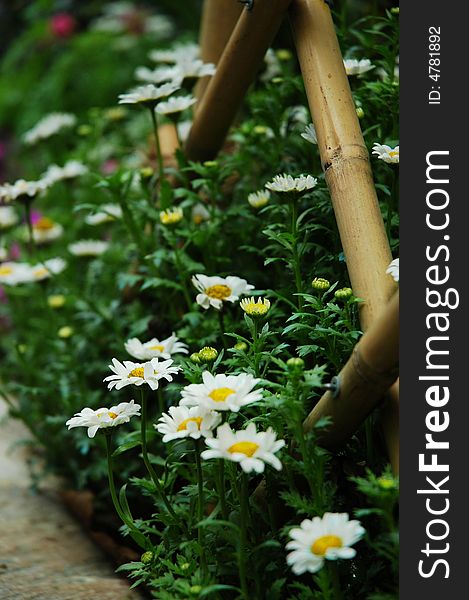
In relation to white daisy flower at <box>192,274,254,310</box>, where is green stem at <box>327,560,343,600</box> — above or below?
below

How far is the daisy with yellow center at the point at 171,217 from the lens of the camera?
159 centimetres

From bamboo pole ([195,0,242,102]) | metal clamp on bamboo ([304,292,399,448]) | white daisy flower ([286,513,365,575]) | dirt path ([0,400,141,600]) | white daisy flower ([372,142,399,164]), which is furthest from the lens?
bamboo pole ([195,0,242,102])

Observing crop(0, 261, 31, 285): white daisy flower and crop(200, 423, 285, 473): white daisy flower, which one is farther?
crop(0, 261, 31, 285): white daisy flower

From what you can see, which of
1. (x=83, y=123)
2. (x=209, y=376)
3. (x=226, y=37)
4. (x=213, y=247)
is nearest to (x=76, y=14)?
(x=83, y=123)

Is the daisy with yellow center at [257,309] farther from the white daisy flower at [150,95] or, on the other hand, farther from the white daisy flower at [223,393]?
the white daisy flower at [150,95]

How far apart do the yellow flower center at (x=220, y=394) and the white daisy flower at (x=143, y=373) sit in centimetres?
11

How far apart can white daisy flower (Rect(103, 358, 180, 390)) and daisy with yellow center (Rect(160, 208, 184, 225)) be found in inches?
17.0

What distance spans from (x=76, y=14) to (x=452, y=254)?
394 centimetres

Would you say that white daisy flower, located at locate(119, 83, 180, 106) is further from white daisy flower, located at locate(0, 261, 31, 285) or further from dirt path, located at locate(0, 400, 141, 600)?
dirt path, located at locate(0, 400, 141, 600)

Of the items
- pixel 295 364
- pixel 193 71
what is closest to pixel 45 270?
pixel 193 71

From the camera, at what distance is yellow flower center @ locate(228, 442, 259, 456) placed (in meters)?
1.02

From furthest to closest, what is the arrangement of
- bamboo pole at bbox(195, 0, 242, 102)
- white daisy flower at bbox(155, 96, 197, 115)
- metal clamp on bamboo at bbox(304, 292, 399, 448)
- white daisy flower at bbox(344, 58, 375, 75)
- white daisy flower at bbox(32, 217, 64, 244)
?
white daisy flower at bbox(32, 217, 64, 244) → bamboo pole at bbox(195, 0, 242, 102) → white daisy flower at bbox(155, 96, 197, 115) → white daisy flower at bbox(344, 58, 375, 75) → metal clamp on bamboo at bbox(304, 292, 399, 448)

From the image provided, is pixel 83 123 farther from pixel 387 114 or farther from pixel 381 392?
pixel 381 392

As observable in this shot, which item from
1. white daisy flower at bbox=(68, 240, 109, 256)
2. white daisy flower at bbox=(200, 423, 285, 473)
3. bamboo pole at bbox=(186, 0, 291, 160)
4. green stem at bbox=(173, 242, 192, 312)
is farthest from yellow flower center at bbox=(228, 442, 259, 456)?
white daisy flower at bbox=(68, 240, 109, 256)
